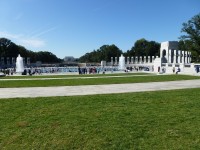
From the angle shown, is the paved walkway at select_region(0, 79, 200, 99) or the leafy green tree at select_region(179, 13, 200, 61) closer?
the paved walkway at select_region(0, 79, 200, 99)

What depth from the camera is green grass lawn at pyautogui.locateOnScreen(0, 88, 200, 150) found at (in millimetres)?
7457

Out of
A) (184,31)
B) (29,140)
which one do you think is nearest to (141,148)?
(29,140)

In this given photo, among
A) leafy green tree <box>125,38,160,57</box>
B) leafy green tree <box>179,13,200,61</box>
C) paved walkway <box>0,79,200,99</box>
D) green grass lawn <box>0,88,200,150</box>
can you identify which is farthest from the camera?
leafy green tree <box>125,38,160,57</box>

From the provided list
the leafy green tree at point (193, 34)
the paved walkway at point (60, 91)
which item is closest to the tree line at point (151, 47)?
the leafy green tree at point (193, 34)

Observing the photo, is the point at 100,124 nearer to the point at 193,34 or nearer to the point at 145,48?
the point at 193,34

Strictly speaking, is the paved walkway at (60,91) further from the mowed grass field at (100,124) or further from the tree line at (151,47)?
the tree line at (151,47)

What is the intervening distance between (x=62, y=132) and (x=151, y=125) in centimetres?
255

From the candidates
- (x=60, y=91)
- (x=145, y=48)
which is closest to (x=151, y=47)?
(x=145, y=48)

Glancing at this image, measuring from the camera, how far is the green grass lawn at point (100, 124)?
7457 millimetres

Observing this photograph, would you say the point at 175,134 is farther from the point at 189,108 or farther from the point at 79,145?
the point at 189,108

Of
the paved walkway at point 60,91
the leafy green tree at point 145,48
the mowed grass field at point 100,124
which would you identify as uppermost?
the leafy green tree at point 145,48

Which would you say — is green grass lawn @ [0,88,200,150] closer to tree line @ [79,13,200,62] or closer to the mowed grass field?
the mowed grass field

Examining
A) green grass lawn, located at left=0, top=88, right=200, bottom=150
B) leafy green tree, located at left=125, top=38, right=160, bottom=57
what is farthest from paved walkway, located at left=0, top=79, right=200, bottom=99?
leafy green tree, located at left=125, top=38, right=160, bottom=57

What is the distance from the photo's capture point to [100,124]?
29.1 ft
